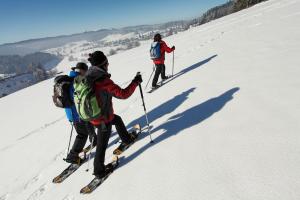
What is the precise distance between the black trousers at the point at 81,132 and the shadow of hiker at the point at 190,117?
124cm

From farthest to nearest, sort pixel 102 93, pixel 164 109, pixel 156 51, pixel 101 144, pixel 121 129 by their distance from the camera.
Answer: pixel 156 51 < pixel 164 109 < pixel 121 129 < pixel 101 144 < pixel 102 93

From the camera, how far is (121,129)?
567 cm

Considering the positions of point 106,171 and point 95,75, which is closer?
point 95,75

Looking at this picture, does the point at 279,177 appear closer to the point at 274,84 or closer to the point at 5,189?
the point at 274,84

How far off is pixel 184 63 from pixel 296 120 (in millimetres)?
8839

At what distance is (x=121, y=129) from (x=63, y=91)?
1.58 metres

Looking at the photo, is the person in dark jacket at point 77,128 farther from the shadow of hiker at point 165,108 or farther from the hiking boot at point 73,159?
the shadow of hiker at point 165,108

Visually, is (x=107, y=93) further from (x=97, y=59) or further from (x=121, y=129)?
(x=121, y=129)

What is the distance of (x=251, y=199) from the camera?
2.99 m

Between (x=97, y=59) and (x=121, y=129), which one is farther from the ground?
(x=97, y=59)

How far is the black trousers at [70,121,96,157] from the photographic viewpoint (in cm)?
596

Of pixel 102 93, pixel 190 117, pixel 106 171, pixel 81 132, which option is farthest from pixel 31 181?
pixel 190 117

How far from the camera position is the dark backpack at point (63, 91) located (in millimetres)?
5461

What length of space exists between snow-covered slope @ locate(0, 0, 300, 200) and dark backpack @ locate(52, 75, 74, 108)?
171 cm
